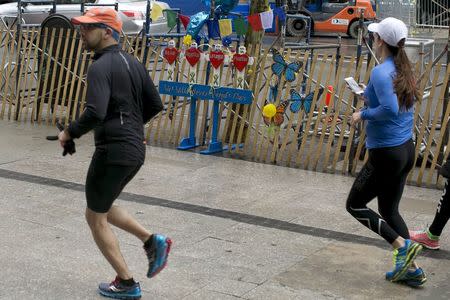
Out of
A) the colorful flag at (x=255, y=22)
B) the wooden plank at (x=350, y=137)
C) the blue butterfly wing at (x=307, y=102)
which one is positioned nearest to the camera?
the wooden plank at (x=350, y=137)

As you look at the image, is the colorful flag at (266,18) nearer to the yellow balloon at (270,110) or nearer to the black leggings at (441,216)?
the yellow balloon at (270,110)

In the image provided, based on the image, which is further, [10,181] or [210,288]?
[10,181]

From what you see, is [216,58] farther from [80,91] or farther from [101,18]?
[101,18]

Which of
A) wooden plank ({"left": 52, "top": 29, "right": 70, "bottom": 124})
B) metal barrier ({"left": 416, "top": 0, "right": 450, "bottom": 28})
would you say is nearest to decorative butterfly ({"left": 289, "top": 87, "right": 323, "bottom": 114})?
wooden plank ({"left": 52, "top": 29, "right": 70, "bottom": 124})

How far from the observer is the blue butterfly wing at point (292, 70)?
9336 millimetres

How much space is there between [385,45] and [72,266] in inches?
103

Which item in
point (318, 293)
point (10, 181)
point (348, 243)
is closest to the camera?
point (318, 293)

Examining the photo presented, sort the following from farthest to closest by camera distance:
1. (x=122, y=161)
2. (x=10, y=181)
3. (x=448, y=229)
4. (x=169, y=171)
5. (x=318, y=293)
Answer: (x=169, y=171)
(x=10, y=181)
(x=448, y=229)
(x=318, y=293)
(x=122, y=161)

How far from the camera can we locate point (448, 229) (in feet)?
23.4

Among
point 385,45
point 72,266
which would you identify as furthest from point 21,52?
point 385,45

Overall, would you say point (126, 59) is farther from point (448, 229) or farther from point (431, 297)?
point (448, 229)

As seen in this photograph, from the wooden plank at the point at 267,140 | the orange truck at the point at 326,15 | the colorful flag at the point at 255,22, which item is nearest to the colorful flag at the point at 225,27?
the colorful flag at the point at 255,22

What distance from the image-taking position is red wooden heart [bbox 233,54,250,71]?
9.57 metres

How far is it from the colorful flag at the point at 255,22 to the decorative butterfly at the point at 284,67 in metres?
0.75
